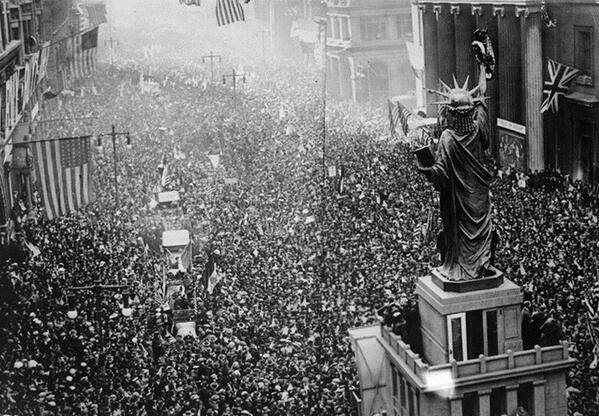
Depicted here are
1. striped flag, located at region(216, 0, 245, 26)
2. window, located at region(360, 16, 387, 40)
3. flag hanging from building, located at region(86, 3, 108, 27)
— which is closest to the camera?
striped flag, located at region(216, 0, 245, 26)

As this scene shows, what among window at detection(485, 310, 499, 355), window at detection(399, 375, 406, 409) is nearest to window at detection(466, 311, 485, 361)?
window at detection(485, 310, 499, 355)

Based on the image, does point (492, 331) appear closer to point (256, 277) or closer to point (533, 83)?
point (256, 277)

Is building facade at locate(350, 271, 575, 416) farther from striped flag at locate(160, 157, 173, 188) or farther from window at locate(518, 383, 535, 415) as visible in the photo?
striped flag at locate(160, 157, 173, 188)

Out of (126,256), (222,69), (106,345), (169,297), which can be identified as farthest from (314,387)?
(222,69)

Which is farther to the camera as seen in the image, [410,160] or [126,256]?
[410,160]

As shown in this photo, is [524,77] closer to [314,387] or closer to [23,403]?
[314,387]

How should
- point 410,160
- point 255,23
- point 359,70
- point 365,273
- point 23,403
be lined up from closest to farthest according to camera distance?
point 23,403, point 365,273, point 410,160, point 359,70, point 255,23

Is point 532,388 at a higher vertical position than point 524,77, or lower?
lower
